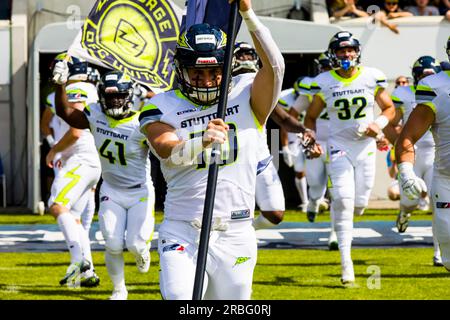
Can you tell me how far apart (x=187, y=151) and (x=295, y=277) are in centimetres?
462

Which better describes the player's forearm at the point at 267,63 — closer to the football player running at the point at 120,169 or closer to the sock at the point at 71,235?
the football player running at the point at 120,169

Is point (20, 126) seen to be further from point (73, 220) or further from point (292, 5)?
point (73, 220)

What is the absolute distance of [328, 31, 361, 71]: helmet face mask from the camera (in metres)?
10.0

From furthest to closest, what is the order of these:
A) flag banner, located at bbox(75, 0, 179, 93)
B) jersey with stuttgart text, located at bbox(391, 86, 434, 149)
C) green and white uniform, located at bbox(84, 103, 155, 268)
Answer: jersey with stuttgart text, located at bbox(391, 86, 434, 149), green and white uniform, located at bbox(84, 103, 155, 268), flag banner, located at bbox(75, 0, 179, 93)

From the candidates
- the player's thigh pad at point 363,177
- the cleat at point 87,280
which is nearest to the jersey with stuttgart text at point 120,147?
the cleat at point 87,280

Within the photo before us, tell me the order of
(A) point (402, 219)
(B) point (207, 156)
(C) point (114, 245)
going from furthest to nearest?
(A) point (402, 219)
(C) point (114, 245)
(B) point (207, 156)

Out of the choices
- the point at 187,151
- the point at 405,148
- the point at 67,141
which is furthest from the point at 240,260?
the point at 67,141

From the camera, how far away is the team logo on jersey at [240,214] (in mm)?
5465

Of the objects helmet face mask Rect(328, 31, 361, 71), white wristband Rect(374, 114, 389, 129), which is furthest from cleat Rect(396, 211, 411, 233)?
helmet face mask Rect(328, 31, 361, 71)

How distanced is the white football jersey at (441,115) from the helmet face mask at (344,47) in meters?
3.19

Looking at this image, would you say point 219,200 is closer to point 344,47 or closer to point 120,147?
point 120,147

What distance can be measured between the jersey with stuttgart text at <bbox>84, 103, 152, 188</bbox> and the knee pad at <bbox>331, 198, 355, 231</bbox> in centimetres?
165

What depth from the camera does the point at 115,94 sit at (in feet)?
28.6

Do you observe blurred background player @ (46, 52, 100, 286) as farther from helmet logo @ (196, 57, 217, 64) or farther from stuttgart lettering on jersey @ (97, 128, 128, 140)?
helmet logo @ (196, 57, 217, 64)
